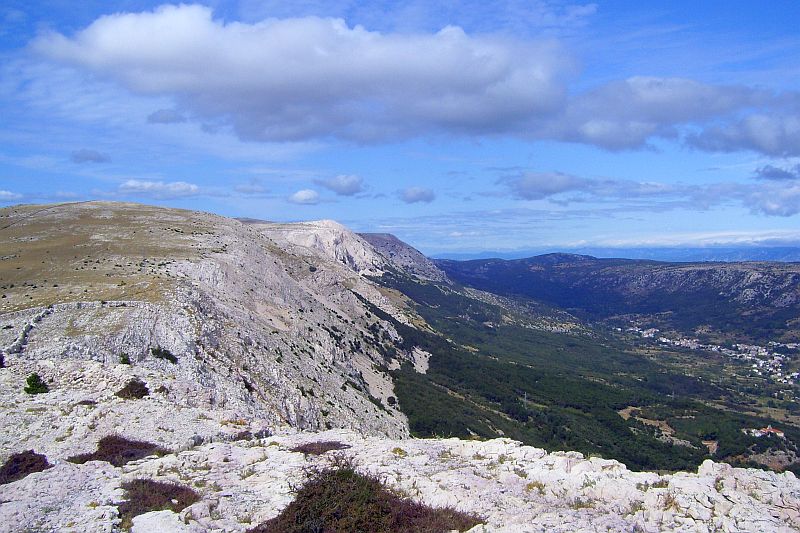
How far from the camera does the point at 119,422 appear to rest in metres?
22.9

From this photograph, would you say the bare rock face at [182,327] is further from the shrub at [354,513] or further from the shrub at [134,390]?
the shrub at [354,513]

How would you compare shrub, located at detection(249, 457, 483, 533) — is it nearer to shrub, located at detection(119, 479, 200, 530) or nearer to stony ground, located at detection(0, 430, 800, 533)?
stony ground, located at detection(0, 430, 800, 533)

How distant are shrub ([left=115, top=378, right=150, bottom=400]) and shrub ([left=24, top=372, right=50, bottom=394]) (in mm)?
3662

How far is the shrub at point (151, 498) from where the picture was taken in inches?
539

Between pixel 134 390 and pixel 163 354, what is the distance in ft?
26.0

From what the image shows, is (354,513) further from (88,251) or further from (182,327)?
(88,251)

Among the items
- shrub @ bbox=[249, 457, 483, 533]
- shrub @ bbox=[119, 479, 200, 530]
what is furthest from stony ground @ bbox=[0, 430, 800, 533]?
shrub @ bbox=[249, 457, 483, 533]

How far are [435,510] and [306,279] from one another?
3514 inches

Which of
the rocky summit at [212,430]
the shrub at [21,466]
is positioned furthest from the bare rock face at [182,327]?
the shrub at [21,466]

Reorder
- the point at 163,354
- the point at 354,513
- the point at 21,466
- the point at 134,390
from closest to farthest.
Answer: the point at 354,513 → the point at 21,466 → the point at 134,390 → the point at 163,354

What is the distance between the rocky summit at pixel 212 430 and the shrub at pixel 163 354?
0.13 meters

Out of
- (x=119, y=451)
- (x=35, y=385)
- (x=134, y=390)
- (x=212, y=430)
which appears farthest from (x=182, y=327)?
(x=119, y=451)

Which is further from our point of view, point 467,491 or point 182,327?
point 182,327

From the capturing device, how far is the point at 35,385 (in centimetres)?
2617
